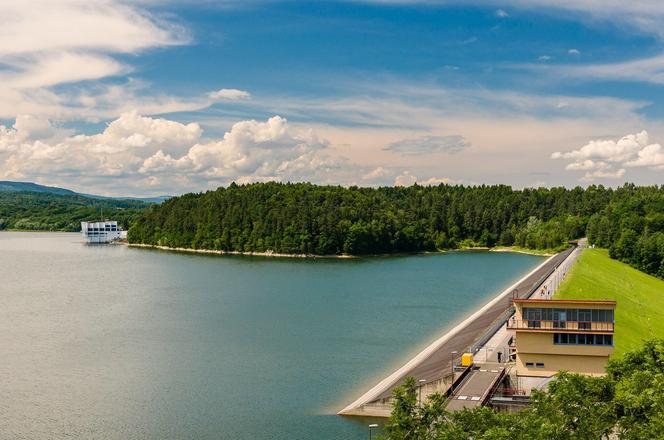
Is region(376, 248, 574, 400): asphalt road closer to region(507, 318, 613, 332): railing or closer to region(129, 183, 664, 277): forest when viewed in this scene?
region(507, 318, 613, 332): railing

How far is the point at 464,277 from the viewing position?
10356 cm

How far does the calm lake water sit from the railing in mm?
10344

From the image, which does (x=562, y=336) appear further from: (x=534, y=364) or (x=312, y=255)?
(x=312, y=255)

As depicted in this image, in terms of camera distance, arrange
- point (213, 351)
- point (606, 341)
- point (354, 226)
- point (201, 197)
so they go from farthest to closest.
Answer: point (201, 197), point (354, 226), point (213, 351), point (606, 341)

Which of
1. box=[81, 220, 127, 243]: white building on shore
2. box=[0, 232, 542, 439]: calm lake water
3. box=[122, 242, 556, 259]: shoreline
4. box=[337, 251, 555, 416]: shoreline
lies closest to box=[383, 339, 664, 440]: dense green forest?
box=[0, 232, 542, 439]: calm lake water

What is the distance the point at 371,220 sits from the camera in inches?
6083

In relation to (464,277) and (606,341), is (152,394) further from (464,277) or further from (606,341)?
(464,277)

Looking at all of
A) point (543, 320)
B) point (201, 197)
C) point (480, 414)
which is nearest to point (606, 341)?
point (543, 320)

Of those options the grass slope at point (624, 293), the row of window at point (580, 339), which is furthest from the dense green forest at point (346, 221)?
the row of window at point (580, 339)

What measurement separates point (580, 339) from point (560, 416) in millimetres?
18079

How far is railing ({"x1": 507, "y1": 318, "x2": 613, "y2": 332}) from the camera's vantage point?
41.1 m

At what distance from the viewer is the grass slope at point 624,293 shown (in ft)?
188

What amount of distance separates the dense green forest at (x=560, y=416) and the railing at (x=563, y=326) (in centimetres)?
1101

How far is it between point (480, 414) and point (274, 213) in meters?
132
